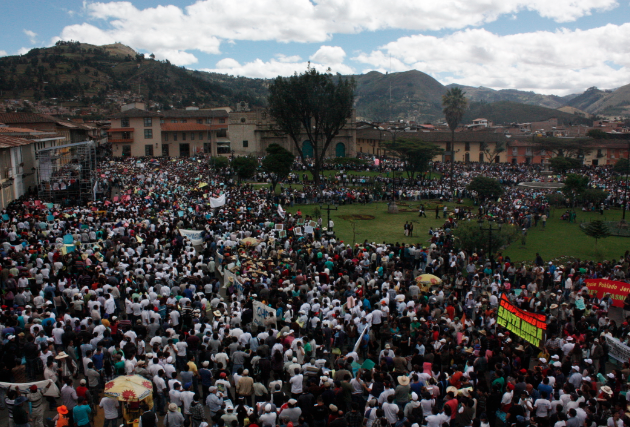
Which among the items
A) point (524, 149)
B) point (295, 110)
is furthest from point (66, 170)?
point (524, 149)

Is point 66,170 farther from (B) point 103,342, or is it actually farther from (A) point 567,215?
(A) point 567,215

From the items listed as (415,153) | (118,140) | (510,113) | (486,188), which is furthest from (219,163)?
(510,113)

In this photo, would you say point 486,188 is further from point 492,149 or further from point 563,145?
point 492,149

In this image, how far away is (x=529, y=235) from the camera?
28250 mm

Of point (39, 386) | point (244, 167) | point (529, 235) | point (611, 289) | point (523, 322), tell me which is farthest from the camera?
point (244, 167)

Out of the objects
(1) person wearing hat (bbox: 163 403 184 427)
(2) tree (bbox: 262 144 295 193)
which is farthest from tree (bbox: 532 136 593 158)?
(1) person wearing hat (bbox: 163 403 184 427)

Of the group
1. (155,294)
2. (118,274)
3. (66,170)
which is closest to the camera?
(155,294)

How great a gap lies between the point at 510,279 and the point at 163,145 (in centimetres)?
5966

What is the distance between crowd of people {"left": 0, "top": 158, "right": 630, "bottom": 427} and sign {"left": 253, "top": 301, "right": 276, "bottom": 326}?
0.05 metres

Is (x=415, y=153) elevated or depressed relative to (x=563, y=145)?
depressed

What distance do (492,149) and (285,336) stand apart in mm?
71695

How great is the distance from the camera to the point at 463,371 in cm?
1040

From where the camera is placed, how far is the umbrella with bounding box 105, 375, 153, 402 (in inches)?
335

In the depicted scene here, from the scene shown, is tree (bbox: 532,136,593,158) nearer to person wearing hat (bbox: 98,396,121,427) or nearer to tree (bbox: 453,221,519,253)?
tree (bbox: 453,221,519,253)
